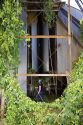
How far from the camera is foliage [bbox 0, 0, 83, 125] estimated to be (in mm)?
8781

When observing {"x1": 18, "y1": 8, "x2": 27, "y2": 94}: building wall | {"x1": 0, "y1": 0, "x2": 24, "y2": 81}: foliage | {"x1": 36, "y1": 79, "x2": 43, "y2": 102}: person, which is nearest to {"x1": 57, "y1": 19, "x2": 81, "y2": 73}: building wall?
{"x1": 36, "y1": 79, "x2": 43, "y2": 102}: person

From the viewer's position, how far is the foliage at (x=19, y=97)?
878 cm

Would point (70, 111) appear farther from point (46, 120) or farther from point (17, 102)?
point (17, 102)

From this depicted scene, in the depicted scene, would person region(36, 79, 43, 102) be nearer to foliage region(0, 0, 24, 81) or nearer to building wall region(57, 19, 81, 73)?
building wall region(57, 19, 81, 73)

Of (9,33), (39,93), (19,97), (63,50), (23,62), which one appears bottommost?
(39,93)

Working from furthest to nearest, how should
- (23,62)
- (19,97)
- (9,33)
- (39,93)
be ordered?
(39,93), (23,62), (9,33), (19,97)

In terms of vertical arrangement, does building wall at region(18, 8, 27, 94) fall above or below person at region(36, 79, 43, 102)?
above

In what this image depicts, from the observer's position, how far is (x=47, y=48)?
1617cm

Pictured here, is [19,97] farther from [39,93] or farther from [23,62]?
[39,93]

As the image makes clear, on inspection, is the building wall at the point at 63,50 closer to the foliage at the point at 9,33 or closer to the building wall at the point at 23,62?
the building wall at the point at 23,62

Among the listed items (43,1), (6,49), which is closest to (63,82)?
(43,1)

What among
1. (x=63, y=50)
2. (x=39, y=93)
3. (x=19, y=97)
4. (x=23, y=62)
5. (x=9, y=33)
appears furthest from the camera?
(x=63, y=50)

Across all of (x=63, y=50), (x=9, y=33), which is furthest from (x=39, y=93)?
(x=9, y=33)

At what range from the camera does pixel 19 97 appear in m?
9.74
